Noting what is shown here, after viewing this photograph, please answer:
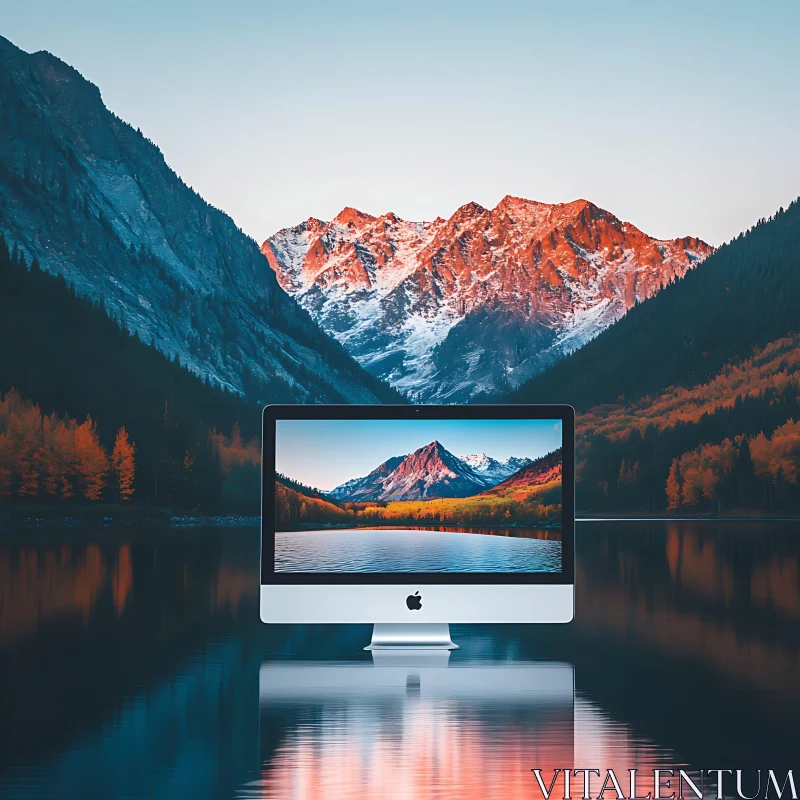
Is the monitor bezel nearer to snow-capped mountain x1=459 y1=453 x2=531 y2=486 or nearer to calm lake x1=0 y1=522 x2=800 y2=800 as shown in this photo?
snow-capped mountain x1=459 y1=453 x2=531 y2=486

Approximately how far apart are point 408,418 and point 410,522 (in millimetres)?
2157

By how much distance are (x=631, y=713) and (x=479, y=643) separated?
6.17 m

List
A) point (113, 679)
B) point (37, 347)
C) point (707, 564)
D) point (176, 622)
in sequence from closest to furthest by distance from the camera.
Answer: point (113, 679), point (176, 622), point (707, 564), point (37, 347)

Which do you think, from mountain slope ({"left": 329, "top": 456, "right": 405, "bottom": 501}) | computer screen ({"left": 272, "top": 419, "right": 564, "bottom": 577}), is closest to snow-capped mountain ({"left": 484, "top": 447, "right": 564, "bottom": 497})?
computer screen ({"left": 272, "top": 419, "right": 564, "bottom": 577})

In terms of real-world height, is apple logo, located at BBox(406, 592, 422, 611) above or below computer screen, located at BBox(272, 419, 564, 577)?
below

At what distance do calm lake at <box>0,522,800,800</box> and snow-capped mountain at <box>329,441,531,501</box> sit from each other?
2427 millimetres

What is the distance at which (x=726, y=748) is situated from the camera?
12.1m

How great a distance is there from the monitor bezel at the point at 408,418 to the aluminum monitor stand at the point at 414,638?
0.98m

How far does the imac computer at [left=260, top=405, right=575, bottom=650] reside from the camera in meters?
16.9

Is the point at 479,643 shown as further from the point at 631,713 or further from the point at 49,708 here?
the point at 49,708

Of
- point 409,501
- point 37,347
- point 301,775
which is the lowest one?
point 301,775

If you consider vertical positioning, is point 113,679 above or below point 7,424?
below

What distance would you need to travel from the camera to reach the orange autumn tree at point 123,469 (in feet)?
531

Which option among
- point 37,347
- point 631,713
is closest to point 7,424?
point 37,347
